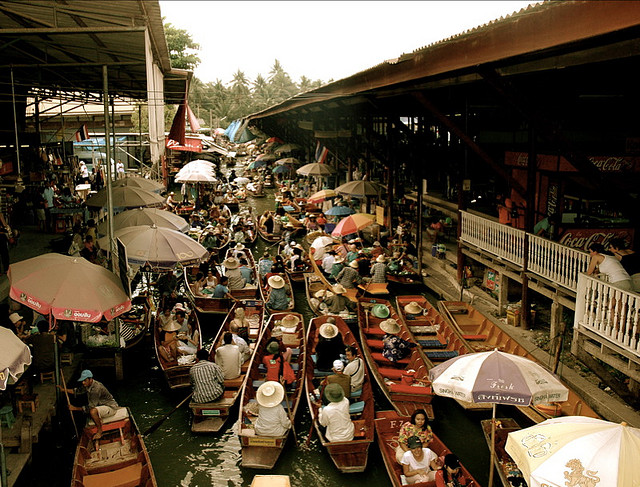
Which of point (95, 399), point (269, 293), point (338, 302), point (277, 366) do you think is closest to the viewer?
point (95, 399)

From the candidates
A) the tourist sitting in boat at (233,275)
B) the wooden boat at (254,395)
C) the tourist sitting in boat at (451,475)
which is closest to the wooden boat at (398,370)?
the wooden boat at (254,395)

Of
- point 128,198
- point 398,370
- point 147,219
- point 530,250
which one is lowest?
point 398,370

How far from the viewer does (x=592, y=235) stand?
11.7m

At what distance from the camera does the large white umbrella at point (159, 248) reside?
10.8 meters

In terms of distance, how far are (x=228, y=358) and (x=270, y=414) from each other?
204cm

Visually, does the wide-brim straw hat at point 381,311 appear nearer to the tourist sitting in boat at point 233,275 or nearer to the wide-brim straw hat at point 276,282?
the wide-brim straw hat at point 276,282

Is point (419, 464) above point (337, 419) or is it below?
below

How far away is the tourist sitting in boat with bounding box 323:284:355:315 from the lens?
13.3 meters

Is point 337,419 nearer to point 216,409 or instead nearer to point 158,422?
point 216,409

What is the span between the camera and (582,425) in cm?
531

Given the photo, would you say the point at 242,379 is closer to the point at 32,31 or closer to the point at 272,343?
the point at 272,343

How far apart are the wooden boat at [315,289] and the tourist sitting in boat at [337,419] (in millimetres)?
4791

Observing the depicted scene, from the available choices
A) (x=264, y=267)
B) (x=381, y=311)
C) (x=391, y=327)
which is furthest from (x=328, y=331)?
(x=264, y=267)

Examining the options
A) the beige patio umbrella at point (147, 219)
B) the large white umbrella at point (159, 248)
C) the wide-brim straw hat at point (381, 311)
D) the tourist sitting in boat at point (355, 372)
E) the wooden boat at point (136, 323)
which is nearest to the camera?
the tourist sitting in boat at point (355, 372)
